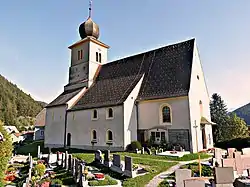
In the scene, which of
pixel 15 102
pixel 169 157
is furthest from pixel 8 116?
pixel 169 157

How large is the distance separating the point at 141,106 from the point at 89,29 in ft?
57.9

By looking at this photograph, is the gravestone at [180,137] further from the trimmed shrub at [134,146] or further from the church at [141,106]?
the trimmed shrub at [134,146]

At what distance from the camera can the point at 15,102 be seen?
424ft

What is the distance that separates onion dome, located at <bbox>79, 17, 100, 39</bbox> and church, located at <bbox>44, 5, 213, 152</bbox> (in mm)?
6572

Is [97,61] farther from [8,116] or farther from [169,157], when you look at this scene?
[8,116]

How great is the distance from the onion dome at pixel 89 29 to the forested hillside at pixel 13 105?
291 feet

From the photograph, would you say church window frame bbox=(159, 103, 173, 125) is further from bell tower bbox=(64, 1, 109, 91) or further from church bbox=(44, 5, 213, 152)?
bell tower bbox=(64, 1, 109, 91)

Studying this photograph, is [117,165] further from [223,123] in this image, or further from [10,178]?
[223,123]

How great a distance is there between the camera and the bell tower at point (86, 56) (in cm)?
3354

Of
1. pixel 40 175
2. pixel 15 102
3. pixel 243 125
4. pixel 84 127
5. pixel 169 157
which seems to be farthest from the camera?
pixel 15 102

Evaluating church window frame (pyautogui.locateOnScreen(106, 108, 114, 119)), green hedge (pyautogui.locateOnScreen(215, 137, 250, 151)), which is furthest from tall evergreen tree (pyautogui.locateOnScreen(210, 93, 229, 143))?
church window frame (pyautogui.locateOnScreen(106, 108, 114, 119))

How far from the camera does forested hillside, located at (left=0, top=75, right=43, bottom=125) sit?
10881 centimetres

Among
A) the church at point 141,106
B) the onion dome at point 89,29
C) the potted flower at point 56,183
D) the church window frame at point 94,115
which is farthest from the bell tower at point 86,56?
the potted flower at point 56,183

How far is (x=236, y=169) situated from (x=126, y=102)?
13871 mm
